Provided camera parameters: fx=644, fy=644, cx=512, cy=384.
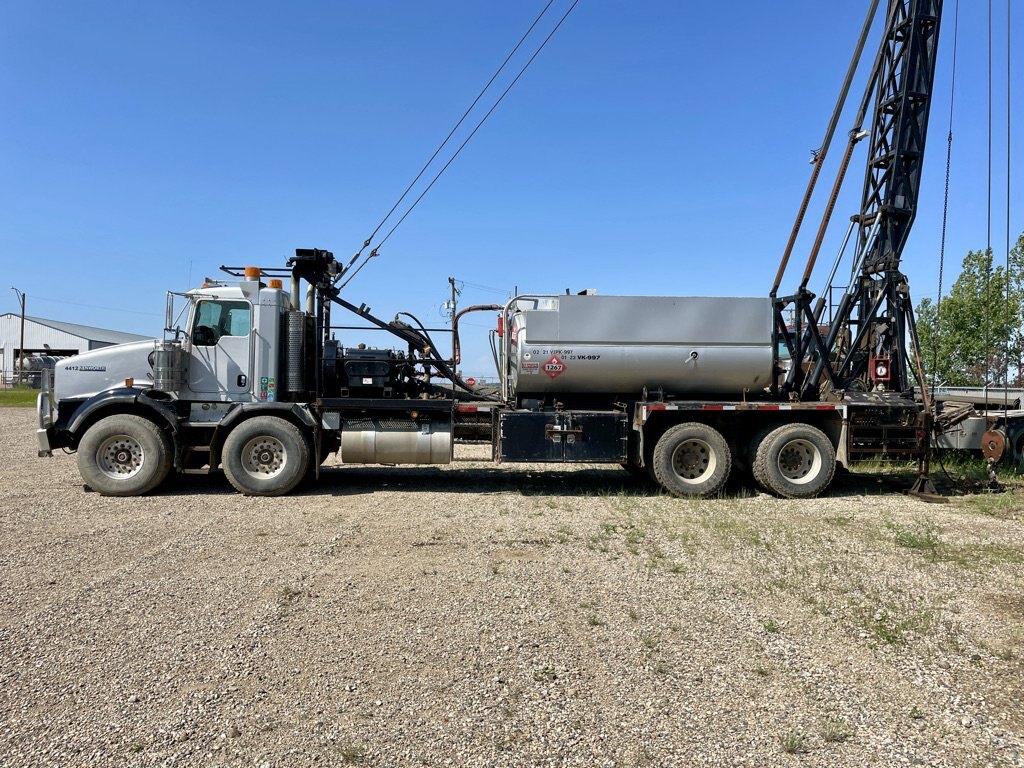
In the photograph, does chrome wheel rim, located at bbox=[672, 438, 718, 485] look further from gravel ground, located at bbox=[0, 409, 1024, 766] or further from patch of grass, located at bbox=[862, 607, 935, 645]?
patch of grass, located at bbox=[862, 607, 935, 645]

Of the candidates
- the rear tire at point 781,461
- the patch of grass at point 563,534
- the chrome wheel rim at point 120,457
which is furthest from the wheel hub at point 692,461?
the chrome wheel rim at point 120,457

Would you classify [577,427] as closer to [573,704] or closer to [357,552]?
[357,552]

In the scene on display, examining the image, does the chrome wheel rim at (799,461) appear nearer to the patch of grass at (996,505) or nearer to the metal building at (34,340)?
the patch of grass at (996,505)

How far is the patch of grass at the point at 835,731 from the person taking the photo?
318cm

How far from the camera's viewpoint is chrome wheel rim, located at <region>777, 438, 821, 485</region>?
31.9ft

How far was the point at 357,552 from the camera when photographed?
21.2 ft

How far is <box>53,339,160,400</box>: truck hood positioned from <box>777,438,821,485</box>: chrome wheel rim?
9426mm

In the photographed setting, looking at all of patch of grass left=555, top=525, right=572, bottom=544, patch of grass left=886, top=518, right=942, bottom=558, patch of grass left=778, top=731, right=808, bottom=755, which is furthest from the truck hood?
patch of grass left=886, top=518, right=942, bottom=558

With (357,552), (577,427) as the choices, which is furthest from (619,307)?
(357,552)

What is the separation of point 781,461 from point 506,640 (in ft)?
22.5

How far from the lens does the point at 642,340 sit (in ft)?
31.4

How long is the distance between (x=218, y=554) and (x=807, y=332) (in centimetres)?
904

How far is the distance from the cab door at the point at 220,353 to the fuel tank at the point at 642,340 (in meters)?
4.08

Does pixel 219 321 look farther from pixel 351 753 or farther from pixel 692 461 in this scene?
pixel 351 753
